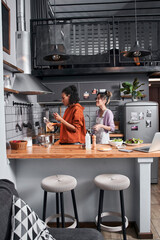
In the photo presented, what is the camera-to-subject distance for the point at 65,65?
507 centimetres

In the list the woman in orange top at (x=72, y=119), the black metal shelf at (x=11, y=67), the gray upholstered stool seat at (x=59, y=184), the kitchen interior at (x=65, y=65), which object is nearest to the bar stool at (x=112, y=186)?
the gray upholstered stool seat at (x=59, y=184)

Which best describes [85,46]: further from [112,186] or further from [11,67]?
[112,186]

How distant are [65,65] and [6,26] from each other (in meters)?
2.05

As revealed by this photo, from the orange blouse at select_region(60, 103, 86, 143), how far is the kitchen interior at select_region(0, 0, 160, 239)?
574 mm

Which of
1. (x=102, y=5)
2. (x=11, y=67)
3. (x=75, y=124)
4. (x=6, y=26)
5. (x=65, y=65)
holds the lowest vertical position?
(x=75, y=124)

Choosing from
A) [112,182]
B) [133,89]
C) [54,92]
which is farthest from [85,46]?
[112,182]

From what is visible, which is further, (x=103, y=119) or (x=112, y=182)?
(x=103, y=119)

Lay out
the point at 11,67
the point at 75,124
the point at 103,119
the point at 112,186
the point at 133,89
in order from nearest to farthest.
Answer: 1. the point at 112,186
2. the point at 11,67
3. the point at 75,124
4. the point at 103,119
5. the point at 133,89

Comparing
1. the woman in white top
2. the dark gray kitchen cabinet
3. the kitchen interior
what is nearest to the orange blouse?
the woman in white top

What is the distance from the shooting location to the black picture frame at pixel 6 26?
9.92 ft

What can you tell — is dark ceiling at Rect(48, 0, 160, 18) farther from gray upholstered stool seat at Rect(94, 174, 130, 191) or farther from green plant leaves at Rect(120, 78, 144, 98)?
gray upholstered stool seat at Rect(94, 174, 130, 191)

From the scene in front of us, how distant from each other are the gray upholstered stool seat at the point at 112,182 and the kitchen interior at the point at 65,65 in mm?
733

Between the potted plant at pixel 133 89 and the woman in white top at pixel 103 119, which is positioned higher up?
the potted plant at pixel 133 89

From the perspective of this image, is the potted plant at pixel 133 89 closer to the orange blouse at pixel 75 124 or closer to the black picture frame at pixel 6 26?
the orange blouse at pixel 75 124
